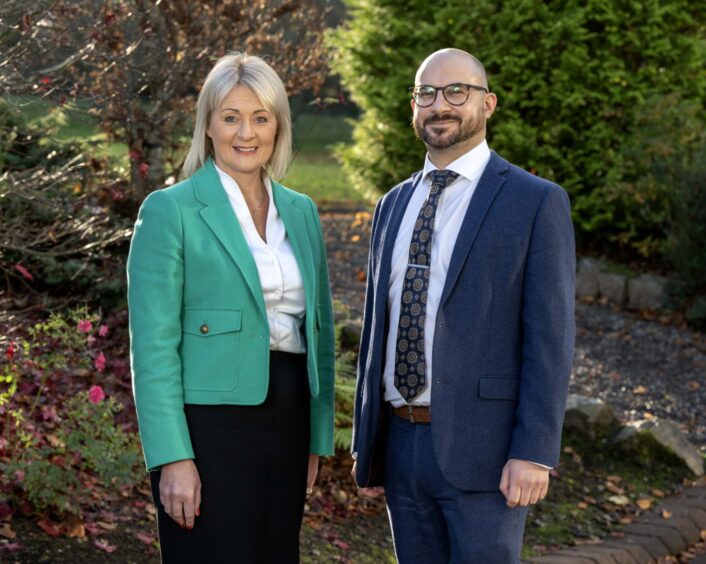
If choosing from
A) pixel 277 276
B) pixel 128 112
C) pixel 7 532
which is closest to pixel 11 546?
pixel 7 532

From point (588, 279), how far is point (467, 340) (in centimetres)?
771

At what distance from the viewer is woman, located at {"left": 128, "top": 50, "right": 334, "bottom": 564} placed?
3010 mm

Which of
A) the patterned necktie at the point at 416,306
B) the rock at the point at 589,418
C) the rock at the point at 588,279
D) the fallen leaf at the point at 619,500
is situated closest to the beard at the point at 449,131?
the patterned necktie at the point at 416,306

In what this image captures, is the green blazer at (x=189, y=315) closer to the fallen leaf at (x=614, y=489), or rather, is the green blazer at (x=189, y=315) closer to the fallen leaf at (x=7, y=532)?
the fallen leaf at (x=7, y=532)

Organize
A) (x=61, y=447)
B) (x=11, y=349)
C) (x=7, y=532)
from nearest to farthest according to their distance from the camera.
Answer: (x=11, y=349), (x=7, y=532), (x=61, y=447)

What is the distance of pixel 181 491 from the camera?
2.99m

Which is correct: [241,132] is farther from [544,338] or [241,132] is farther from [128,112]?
[128,112]

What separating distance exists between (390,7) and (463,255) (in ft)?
28.4

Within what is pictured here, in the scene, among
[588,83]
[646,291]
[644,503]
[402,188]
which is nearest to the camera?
[402,188]

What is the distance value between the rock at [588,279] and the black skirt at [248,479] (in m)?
7.71

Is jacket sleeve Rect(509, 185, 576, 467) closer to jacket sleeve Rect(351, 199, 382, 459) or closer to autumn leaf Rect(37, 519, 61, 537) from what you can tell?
jacket sleeve Rect(351, 199, 382, 459)

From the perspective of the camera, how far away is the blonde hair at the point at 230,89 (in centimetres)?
319

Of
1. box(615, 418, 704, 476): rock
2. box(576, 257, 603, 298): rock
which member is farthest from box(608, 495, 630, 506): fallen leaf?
box(576, 257, 603, 298): rock

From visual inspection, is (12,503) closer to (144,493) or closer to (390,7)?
(144,493)
